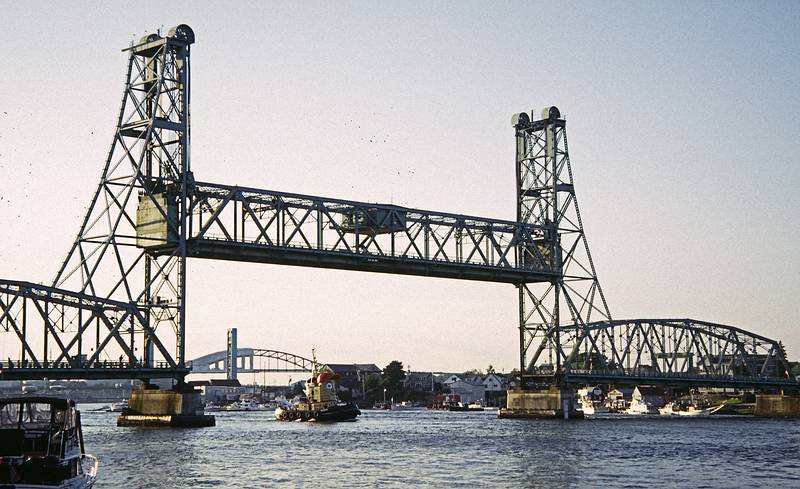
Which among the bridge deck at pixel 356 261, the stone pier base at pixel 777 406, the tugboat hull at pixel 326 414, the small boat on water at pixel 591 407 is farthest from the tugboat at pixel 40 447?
the small boat on water at pixel 591 407

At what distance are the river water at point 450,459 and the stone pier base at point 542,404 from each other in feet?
76.3

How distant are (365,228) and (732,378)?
4808 centimetres

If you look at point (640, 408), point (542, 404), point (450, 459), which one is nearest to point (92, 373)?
point (450, 459)

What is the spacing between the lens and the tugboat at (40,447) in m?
35.1

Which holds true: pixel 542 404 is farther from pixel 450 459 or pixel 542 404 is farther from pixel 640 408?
pixel 640 408

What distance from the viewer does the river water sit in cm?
4894

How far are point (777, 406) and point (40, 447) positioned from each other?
364ft

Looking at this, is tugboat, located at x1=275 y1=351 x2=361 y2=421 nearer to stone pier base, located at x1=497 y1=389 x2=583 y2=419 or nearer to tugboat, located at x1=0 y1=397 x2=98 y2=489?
stone pier base, located at x1=497 y1=389 x2=583 y2=419

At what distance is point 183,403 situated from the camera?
86.2 m

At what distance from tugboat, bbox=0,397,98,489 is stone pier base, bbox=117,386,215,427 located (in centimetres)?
4674

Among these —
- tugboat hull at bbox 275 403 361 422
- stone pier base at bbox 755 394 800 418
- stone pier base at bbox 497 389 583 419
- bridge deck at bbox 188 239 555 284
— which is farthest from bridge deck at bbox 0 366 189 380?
stone pier base at bbox 755 394 800 418

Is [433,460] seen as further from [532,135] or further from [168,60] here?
[532,135]

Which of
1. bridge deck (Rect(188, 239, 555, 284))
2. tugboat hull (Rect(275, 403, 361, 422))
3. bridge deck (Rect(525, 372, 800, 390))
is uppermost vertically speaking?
bridge deck (Rect(188, 239, 555, 284))

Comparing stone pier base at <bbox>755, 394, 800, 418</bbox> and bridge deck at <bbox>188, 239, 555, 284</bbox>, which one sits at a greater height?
bridge deck at <bbox>188, 239, 555, 284</bbox>
